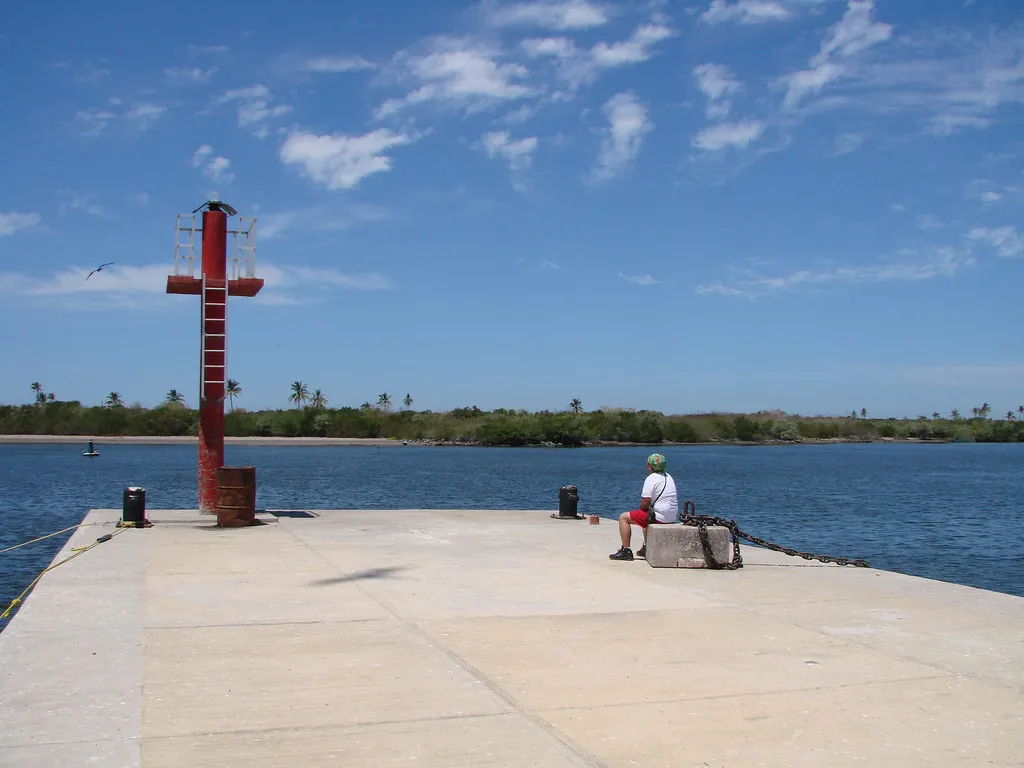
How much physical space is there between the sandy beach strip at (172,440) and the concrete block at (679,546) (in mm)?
161026

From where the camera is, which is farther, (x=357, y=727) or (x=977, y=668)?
(x=977, y=668)

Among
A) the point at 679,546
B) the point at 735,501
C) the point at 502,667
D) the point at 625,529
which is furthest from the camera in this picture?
the point at 735,501

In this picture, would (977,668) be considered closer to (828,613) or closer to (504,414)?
(828,613)

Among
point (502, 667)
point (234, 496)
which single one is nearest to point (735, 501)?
point (234, 496)

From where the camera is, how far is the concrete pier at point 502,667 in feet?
18.7

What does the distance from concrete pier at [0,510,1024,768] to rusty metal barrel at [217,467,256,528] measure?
4111mm

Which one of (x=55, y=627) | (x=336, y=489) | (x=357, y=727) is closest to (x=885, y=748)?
(x=357, y=727)

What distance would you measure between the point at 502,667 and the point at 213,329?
12.9 meters

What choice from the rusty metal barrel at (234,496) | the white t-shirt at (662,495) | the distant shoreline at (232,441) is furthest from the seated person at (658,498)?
the distant shoreline at (232,441)

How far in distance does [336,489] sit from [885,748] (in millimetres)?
50601

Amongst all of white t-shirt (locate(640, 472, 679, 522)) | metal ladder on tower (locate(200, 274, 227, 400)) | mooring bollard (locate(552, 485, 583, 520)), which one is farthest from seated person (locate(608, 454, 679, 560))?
metal ladder on tower (locate(200, 274, 227, 400))

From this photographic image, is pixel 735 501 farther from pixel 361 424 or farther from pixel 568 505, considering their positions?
pixel 361 424

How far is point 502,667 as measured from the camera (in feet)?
24.7

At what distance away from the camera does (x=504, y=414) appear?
192 m
